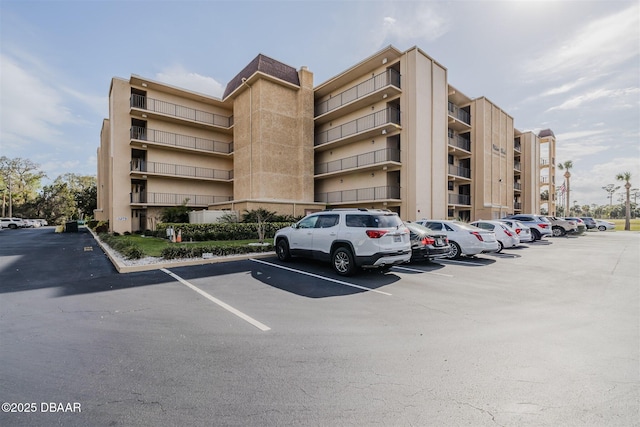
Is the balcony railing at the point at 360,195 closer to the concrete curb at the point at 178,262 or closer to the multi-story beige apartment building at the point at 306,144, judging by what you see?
the multi-story beige apartment building at the point at 306,144

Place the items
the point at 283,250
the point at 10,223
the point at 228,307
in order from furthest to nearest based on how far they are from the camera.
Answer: the point at 10,223, the point at 283,250, the point at 228,307

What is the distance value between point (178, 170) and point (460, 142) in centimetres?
2644

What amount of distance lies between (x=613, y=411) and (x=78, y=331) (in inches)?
250

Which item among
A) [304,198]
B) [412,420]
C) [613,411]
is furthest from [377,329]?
[304,198]

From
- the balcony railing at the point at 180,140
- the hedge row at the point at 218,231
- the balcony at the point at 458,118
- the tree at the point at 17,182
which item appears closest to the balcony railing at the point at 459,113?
the balcony at the point at 458,118

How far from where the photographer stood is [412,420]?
94.6 inches

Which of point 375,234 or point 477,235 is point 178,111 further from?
point 477,235

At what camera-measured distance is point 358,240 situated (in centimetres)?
762

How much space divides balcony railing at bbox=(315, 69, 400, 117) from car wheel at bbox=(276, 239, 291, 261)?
→ 16.1 meters

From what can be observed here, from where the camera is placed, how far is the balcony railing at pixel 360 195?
21.6 metres

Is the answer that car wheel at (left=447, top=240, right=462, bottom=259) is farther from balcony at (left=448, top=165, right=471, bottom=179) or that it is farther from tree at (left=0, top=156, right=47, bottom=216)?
tree at (left=0, top=156, right=47, bottom=216)

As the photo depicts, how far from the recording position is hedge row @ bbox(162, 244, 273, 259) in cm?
1002

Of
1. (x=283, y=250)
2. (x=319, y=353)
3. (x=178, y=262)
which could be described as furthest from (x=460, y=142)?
(x=319, y=353)

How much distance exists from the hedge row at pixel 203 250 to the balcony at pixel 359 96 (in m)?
15.4
